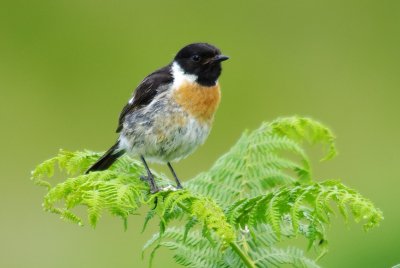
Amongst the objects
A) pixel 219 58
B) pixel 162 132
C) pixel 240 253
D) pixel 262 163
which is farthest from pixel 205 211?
pixel 219 58

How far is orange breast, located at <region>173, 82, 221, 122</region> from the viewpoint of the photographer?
16.5 feet

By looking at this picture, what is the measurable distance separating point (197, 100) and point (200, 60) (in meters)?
0.26

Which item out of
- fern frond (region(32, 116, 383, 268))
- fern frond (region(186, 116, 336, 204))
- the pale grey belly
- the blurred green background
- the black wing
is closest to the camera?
fern frond (region(32, 116, 383, 268))

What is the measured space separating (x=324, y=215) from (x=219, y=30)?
7.38m

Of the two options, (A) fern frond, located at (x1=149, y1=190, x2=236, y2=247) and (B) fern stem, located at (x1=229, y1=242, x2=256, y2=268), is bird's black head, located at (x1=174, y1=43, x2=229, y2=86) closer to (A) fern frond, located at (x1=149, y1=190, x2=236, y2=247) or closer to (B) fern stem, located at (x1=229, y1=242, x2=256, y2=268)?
(A) fern frond, located at (x1=149, y1=190, x2=236, y2=247)

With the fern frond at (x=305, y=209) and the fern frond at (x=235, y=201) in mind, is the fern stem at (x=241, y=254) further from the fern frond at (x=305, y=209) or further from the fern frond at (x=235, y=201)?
the fern frond at (x=305, y=209)

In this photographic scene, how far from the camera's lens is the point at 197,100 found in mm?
5055

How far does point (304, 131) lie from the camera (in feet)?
13.5

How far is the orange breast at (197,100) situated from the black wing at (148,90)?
0.10 meters

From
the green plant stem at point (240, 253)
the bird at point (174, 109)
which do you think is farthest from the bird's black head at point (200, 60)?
the green plant stem at point (240, 253)

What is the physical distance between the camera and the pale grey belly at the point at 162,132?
16.3 feet

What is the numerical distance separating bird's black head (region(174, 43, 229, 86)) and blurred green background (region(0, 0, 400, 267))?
212 centimetres

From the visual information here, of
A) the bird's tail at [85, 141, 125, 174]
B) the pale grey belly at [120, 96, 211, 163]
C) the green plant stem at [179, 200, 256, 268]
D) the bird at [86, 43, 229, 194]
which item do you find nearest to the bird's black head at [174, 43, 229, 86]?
the bird at [86, 43, 229, 194]

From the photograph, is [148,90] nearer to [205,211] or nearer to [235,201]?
[235,201]
